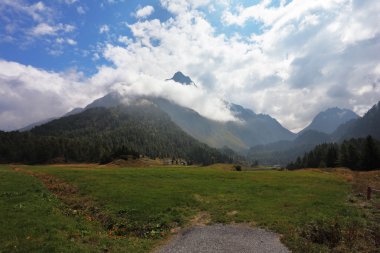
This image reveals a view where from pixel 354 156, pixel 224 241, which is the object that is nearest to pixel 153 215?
pixel 224 241

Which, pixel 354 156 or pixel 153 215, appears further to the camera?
pixel 354 156

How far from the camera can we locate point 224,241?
21.9 meters

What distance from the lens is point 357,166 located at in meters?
118

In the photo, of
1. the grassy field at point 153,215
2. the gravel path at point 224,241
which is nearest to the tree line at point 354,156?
the grassy field at point 153,215

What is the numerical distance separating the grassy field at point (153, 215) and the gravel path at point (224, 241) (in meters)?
1.18

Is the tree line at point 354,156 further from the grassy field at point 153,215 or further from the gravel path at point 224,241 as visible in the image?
the gravel path at point 224,241

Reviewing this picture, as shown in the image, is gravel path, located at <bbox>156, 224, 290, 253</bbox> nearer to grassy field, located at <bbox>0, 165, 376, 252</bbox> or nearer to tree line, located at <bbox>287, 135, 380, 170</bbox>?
grassy field, located at <bbox>0, 165, 376, 252</bbox>

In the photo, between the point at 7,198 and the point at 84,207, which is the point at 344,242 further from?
the point at 7,198

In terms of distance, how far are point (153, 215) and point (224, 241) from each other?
9032 millimetres

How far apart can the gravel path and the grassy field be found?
1179mm

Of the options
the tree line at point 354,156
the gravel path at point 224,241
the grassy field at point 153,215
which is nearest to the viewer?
the gravel path at point 224,241

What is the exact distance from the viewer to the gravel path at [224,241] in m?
20.1

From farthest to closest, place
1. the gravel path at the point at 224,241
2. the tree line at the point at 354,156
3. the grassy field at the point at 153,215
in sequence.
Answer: the tree line at the point at 354,156, the grassy field at the point at 153,215, the gravel path at the point at 224,241

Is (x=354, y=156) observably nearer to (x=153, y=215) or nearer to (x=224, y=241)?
(x=153, y=215)
